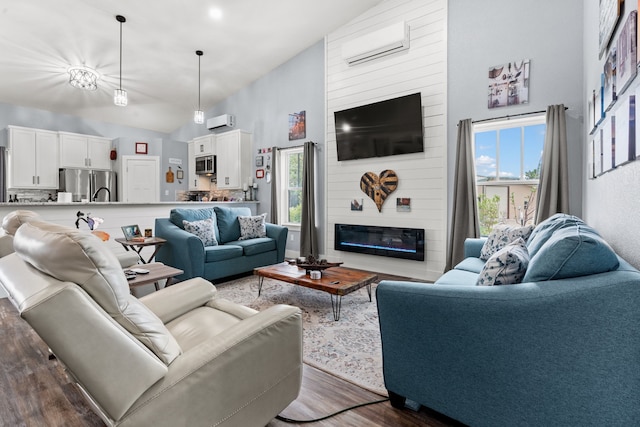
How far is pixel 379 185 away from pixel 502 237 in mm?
2051

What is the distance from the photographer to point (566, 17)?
3.41m

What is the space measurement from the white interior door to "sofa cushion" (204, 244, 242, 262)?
3.80 m

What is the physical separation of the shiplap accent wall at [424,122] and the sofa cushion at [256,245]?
112 centimetres

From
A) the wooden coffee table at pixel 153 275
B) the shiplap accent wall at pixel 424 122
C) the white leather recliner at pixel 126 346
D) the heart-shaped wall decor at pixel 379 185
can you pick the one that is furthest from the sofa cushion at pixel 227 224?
the white leather recliner at pixel 126 346

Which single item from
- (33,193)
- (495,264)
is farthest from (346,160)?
(33,193)

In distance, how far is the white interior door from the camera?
6.93 m

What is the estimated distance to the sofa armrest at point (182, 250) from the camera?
380 cm

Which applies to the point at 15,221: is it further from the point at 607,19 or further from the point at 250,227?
the point at 607,19

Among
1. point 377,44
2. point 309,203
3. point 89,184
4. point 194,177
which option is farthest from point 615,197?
point 89,184

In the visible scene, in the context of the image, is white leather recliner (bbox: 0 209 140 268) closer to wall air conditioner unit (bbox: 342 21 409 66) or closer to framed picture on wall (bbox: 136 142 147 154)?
wall air conditioner unit (bbox: 342 21 409 66)

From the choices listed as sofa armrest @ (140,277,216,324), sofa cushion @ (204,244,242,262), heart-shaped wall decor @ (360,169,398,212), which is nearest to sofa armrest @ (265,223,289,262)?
sofa cushion @ (204,244,242,262)

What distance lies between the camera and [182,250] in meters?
3.87

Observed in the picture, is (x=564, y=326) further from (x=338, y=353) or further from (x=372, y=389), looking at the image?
(x=338, y=353)

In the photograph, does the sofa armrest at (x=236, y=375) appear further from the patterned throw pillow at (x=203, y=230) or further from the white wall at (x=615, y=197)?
the patterned throw pillow at (x=203, y=230)
